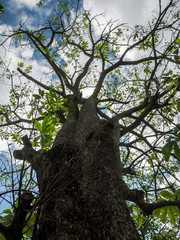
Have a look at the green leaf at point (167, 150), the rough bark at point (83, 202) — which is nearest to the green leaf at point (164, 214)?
the rough bark at point (83, 202)

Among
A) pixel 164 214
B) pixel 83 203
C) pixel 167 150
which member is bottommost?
pixel 164 214

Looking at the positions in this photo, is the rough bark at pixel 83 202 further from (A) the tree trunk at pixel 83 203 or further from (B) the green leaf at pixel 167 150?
(B) the green leaf at pixel 167 150

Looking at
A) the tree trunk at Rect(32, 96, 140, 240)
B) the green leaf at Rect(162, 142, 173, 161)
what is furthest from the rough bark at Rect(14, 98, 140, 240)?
the green leaf at Rect(162, 142, 173, 161)

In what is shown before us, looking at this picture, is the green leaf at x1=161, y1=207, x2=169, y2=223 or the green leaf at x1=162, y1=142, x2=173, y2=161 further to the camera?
the green leaf at x1=161, y1=207, x2=169, y2=223

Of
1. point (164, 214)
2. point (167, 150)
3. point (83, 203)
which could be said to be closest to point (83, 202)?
point (83, 203)

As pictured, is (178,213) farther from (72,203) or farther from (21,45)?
(21,45)

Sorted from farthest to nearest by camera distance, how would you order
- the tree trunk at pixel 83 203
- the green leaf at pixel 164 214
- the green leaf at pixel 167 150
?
the green leaf at pixel 164 214 → the green leaf at pixel 167 150 → the tree trunk at pixel 83 203

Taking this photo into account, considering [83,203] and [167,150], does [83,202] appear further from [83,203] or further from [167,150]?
[167,150]

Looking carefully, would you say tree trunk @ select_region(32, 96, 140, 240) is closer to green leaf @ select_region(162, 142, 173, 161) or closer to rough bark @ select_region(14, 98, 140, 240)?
rough bark @ select_region(14, 98, 140, 240)

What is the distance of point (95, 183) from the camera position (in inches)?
49.4

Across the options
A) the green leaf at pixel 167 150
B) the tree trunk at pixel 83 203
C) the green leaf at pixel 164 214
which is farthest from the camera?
the green leaf at pixel 164 214

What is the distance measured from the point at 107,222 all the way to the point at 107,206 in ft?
0.39

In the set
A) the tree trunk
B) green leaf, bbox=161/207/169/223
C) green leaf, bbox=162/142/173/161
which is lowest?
green leaf, bbox=161/207/169/223

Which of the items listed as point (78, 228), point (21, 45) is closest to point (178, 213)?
point (78, 228)
